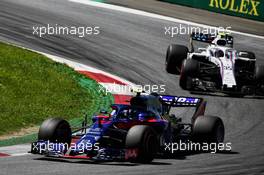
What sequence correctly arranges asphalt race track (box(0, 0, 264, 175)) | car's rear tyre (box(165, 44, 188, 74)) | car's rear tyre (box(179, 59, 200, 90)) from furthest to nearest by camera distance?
car's rear tyre (box(165, 44, 188, 74))
car's rear tyre (box(179, 59, 200, 90))
asphalt race track (box(0, 0, 264, 175))

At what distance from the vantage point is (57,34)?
2881 centimetres

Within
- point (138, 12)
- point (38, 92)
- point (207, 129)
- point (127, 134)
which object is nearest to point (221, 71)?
point (38, 92)

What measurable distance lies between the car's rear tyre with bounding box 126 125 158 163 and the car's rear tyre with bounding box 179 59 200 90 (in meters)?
8.65

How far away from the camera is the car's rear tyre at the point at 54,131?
14641 mm

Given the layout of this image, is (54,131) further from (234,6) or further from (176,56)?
(234,6)

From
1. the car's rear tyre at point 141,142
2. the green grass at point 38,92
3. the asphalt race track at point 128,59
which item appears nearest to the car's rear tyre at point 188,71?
the asphalt race track at point 128,59

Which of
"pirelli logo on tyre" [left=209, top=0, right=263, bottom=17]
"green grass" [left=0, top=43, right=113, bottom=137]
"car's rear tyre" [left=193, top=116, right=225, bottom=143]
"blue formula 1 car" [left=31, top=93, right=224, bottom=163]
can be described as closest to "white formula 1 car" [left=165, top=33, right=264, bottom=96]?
"green grass" [left=0, top=43, right=113, bottom=137]

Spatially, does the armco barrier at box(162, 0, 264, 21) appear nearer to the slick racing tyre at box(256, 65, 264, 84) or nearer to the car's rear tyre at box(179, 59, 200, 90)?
the slick racing tyre at box(256, 65, 264, 84)

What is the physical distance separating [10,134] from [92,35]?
12.4m

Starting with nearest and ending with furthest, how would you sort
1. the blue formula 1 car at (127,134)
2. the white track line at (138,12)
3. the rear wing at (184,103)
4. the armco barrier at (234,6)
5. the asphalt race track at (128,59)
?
the asphalt race track at (128,59)
the blue formula 1 car at (127,134)
the rear wing at (184,103)
the white track line at (138,12)
the armco barrier at (234,6)

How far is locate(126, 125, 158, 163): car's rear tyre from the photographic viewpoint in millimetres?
14203

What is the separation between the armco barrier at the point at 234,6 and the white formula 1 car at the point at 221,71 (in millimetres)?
9229

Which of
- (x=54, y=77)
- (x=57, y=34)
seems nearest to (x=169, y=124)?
(x=54, y=77)

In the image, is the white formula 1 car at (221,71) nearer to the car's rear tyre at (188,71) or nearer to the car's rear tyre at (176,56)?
the car's rear tyre at (188,71)
